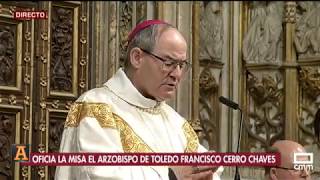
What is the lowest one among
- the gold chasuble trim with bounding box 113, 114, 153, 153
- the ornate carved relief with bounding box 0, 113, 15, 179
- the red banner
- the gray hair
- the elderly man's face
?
the ornate carved relief with bounding box 0, 113, 15, 179

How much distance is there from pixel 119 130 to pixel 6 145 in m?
1.99

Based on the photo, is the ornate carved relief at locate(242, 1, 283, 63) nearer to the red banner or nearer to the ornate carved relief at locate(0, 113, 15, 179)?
the ornate carved relief at locate(0, 113, 15, 179)

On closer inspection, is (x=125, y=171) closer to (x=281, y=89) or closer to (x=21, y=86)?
(x=21, y=86)

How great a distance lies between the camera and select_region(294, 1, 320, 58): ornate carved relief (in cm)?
589

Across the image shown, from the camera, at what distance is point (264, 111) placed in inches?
240

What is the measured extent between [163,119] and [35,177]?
1.93 metres

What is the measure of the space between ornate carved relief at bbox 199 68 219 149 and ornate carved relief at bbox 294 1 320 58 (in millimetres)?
697

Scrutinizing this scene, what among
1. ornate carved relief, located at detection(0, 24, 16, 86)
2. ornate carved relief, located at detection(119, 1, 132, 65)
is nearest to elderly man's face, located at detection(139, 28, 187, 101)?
ornate carved relief, located at detection(0, 24, 16, 86)

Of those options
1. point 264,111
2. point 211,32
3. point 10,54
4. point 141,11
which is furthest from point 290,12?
point 10,54

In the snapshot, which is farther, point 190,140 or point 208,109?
point 208,109

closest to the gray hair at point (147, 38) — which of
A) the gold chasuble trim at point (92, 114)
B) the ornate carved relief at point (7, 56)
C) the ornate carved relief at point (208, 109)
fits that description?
the gold chasuble trim at point (92, 114)

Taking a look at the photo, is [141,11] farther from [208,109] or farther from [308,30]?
[308,30]

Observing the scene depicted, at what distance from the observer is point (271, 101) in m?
6.08

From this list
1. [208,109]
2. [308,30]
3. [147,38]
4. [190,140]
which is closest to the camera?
[147,38]
